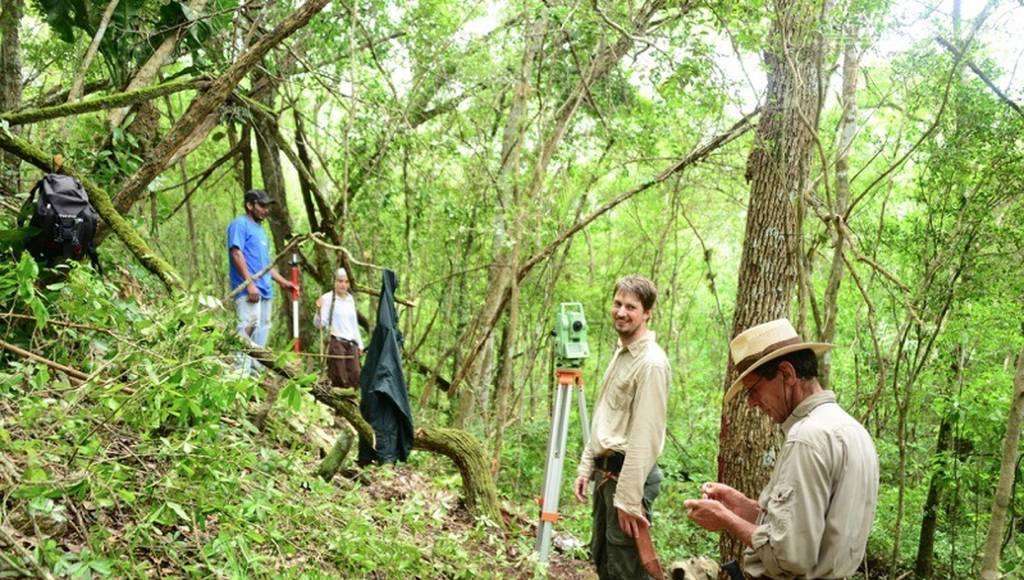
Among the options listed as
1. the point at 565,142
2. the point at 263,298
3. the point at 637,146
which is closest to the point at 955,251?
the point at 637,146

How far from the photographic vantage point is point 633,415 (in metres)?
2.98

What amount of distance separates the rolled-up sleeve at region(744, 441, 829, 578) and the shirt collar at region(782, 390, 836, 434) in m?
0.15

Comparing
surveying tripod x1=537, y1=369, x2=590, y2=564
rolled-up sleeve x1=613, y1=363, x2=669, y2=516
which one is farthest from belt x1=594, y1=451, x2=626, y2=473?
surveying tripod x1=537, y1=369, x2=590, y2=564

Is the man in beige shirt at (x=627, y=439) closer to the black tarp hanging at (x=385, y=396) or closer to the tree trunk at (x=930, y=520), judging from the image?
the black tarp hanging at (x=385, y=396)

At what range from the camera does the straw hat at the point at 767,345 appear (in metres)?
2.03

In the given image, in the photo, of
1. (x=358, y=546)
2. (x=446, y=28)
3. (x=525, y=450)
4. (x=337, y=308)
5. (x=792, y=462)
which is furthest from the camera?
(x=525, y=450)

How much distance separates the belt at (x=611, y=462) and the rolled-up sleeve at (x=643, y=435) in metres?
0.18

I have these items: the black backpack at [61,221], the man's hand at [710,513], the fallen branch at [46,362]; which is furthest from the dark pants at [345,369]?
the man's hand at [710,513]

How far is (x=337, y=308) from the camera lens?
6664 millimetres

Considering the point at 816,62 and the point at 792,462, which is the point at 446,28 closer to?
the point at 816,62

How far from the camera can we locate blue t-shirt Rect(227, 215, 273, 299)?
540 centimetres

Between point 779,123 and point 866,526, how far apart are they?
3.17 metres

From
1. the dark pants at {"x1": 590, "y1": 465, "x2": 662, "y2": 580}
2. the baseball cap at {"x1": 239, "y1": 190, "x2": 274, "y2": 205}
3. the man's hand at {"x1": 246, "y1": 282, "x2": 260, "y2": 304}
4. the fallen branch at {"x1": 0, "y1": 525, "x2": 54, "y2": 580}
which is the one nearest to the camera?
the fallen branch at {"x1": 0, "y1": 525, "x2": 54, "y2": 580}

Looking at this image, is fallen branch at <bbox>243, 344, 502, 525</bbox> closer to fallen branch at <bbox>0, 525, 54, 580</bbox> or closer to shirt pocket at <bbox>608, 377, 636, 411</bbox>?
shirt pocket at <bbox>608, 377, 636, 411</bbox>
